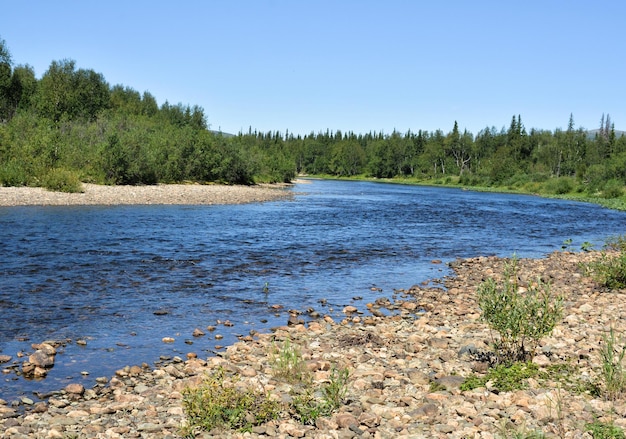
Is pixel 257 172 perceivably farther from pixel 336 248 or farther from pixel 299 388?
pixel 299 388

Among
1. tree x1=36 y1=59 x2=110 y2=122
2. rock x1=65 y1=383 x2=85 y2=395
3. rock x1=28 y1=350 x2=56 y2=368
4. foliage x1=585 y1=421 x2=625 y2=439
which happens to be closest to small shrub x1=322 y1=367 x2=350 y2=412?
foliage x1=585 y1=421 x2=625 y2=439

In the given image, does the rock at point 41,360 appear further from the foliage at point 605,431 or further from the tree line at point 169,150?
the tree line at point 169,150

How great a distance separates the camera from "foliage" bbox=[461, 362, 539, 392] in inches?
344

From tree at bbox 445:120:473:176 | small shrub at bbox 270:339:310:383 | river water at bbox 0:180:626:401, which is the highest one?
tree at bbox 445:120:473:176

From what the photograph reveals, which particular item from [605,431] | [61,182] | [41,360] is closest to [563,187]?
[61,182]

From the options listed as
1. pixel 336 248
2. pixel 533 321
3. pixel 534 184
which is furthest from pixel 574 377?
pixel 534 184

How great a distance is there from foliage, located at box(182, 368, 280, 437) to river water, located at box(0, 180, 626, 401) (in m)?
3.17

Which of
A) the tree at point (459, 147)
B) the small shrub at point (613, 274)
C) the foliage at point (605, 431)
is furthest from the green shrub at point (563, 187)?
the foliage at point (605, 431)

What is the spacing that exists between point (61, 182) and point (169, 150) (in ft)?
93.6

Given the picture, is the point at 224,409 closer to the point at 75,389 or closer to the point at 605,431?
the point at 75,389

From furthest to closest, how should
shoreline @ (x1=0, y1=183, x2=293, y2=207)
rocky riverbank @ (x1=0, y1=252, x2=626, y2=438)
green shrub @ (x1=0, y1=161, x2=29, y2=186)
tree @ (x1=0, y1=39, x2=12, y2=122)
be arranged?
tree @ (x1=0, y1=39, x2=12, y2=122)
green shrub @ (x1=0, y1=161, x2=29, y2=186)
shoreline @ (x1=0, y1=183, x2=293, y2=207)
rocky riverbank @ (x1=0, y1=252, x2=626, y2=438)

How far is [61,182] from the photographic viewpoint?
5091 cm

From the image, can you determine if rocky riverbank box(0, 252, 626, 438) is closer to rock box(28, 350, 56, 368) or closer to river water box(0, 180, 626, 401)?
river water box(0, 180, 626, 401)

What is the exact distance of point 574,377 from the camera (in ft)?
29.6
